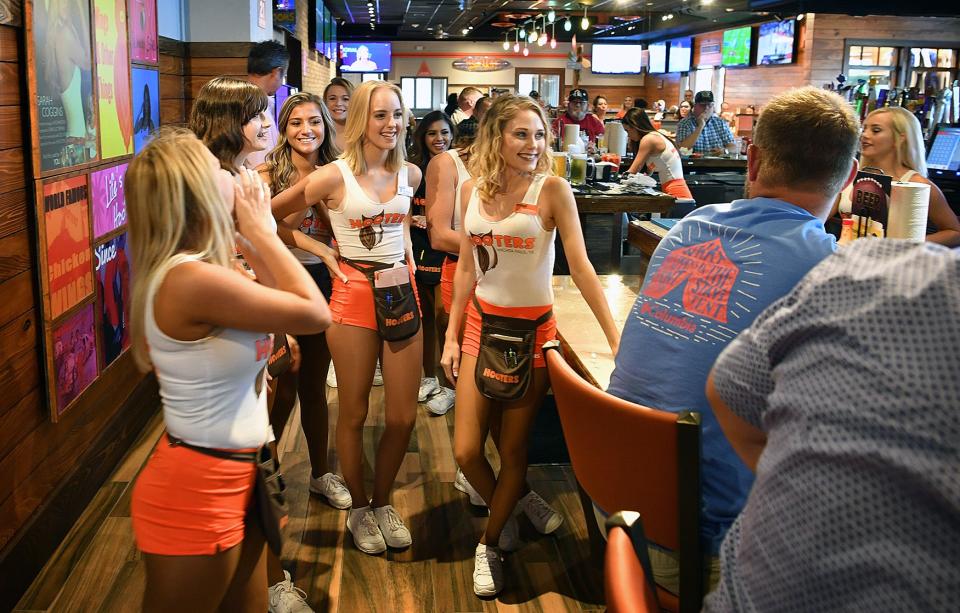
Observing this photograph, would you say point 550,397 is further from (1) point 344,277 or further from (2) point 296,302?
(2) point 296,302

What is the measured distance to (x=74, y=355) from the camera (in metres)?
3.17

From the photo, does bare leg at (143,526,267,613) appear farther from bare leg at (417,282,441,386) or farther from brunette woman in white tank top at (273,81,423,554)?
bare leg at (417,282,441,386)

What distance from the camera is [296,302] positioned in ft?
5.62

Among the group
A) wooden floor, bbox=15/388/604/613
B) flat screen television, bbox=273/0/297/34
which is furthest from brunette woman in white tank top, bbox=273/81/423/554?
flat screen television, bbox=273/0/297/34

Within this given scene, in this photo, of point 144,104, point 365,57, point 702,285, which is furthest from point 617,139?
point 365,57

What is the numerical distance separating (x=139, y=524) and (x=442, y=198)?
2349 millimetres

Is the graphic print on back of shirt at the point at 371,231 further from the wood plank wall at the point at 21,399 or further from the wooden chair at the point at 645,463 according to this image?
the wooden chair at the point at 645,463

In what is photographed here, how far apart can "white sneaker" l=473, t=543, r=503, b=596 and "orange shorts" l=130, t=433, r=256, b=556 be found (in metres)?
1.26

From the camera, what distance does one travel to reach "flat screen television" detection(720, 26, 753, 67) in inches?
583

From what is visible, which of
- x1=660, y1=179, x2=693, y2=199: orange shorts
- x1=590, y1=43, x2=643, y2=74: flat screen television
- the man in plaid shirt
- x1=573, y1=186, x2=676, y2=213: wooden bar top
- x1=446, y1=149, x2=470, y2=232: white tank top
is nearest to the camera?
x1=446, y1=149, x2=470, y2=232: white tank top

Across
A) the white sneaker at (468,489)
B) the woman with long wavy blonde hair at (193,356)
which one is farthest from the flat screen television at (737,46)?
the woman with long wavy blonde hair at (193,356)

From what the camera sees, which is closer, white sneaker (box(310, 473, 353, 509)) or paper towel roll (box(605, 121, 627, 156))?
A: white sneaker (box(310, 473, 353, 509))

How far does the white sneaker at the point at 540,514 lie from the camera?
3170 millimetres

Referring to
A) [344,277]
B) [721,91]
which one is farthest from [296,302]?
[721,91]
